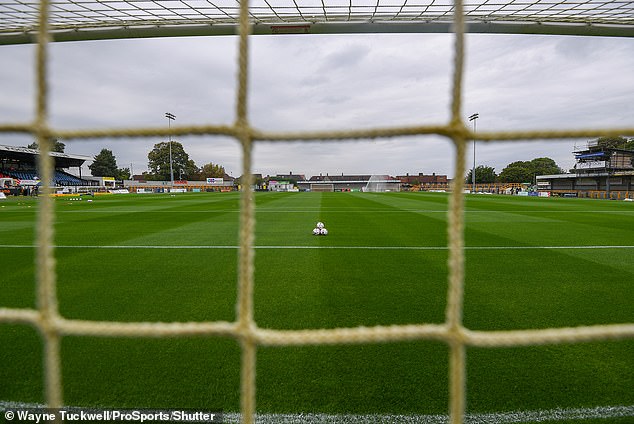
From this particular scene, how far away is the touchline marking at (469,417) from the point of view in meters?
1.67

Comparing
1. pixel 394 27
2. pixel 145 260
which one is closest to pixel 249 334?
pixel 394 27

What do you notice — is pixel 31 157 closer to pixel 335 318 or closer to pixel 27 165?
pixel 27 165

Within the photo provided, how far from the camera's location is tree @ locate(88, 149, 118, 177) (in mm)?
57406

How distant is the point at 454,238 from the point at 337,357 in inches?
59.6

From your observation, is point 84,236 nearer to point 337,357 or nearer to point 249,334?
point 337,357

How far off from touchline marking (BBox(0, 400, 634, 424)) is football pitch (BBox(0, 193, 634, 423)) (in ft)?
0.04

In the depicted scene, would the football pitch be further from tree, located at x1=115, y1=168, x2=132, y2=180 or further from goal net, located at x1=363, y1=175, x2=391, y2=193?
tree, located at x1=115, y1=168, x2=132, y2=180

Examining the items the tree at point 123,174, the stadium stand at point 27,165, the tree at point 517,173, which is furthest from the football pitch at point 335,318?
the tree at point 123,174

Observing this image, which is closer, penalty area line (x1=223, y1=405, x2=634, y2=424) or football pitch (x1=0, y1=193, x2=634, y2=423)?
penalty area line (x1=223, y1=405, x2=634, y2=424)

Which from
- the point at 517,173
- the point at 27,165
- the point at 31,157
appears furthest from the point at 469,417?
the point at 517,173

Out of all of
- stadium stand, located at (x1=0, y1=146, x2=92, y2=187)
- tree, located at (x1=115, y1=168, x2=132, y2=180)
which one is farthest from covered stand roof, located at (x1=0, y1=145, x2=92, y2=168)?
tree, located at (x1=115, y1=168, x2=132, y2=180)

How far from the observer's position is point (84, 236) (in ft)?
22.7

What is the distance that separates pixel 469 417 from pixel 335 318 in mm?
1316

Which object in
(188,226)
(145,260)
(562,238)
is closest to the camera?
(145,260)
